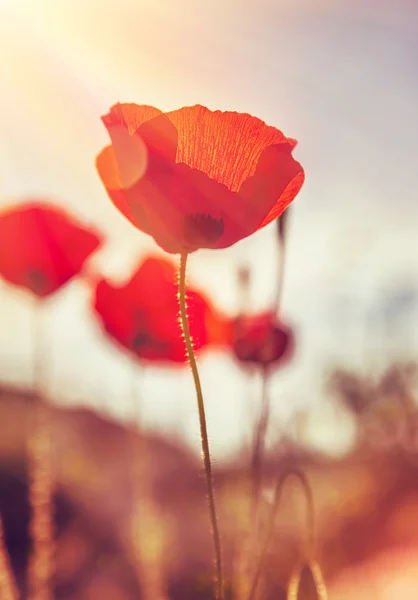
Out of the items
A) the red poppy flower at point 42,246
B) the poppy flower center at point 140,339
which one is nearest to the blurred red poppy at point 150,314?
the poppy flower center at point 140,339

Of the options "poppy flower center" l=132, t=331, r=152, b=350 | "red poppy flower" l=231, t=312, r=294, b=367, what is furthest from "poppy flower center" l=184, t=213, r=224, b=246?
"poppy flower center" l=132, t=331, r=152, b=350

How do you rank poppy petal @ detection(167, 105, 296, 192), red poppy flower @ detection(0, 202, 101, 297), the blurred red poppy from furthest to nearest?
1. the blurred red poppy
2. red poppy flower @ detection(0, 202, 101, 297)
3. poppy petal @ detection(167, 105, 296, 192)

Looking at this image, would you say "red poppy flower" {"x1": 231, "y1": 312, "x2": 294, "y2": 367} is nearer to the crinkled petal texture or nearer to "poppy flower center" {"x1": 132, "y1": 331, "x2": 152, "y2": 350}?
"poppy flower center" {"x1": 132, "y1": 331, "x2": 152, "y2": 350}

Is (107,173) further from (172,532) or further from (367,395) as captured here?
(367,395)

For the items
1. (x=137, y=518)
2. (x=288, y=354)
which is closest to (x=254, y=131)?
(x=137, y=518)

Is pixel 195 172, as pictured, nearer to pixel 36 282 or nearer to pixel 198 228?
pixel 198 228

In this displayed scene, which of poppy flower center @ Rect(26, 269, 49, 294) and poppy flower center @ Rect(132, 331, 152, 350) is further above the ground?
poppy flower center @ Rect(26, 269, 49, 294)

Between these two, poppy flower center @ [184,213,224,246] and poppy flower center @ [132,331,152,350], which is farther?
poppy flower center @ [132,331,152,350]
